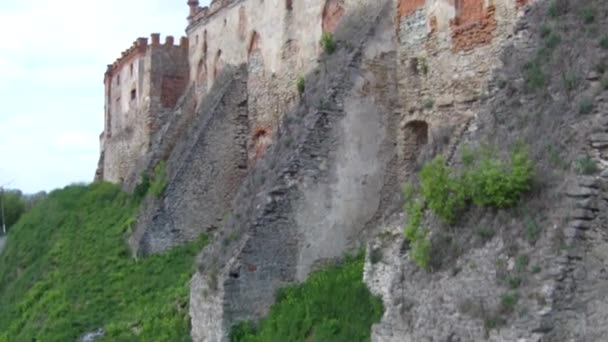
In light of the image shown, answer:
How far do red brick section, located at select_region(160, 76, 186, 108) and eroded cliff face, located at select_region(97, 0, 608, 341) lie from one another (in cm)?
85

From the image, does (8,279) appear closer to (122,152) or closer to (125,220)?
(125,220)

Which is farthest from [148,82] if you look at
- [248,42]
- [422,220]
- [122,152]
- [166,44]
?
[422,220]

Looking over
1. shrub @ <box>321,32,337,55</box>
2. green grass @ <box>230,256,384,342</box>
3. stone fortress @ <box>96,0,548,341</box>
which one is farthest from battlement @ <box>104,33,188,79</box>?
green grass @ <box>230,256,384,342</box>

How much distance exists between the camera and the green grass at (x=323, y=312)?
41.6 ft

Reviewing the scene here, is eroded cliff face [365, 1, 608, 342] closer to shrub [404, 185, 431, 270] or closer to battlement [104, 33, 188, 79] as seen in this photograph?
shrub [404, 185, 431, 270]

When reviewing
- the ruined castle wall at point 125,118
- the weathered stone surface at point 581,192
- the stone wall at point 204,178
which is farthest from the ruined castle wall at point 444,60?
the ruined castle wall at point 125,118

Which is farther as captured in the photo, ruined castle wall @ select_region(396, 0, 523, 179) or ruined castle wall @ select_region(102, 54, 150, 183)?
ruined castle wall @ select_region(102, 54, 150, 183)

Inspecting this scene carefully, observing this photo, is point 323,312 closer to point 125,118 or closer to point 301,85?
point 301,85

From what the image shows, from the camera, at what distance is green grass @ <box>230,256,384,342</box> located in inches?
500

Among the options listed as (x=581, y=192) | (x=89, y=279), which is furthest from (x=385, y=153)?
(x=89, y=279)

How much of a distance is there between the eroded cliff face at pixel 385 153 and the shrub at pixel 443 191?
221mm

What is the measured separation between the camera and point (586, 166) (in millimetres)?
9242

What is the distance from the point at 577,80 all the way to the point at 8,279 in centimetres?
1852

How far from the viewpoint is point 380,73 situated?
16203mm
